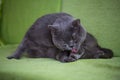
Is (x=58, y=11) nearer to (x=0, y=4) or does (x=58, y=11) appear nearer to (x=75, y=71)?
(x=0, y=4)

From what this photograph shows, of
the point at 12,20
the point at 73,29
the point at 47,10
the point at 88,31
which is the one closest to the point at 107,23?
the point at 88,31

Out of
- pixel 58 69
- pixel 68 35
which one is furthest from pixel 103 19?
pixel 58 69

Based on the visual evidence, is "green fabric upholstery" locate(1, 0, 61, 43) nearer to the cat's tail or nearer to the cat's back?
the cat's back

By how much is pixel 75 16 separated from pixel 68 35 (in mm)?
319

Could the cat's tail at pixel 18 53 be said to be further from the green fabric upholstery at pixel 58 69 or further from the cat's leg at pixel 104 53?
the cat's leg at pixel 104 53

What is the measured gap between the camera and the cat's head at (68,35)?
63.6 inches

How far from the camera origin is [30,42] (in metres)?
1.74

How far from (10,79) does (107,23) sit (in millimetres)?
844

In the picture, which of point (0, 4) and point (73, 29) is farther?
point (0, 4)

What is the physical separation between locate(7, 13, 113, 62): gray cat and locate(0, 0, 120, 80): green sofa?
60 mm

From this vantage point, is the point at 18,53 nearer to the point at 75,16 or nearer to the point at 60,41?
the point at 60,41

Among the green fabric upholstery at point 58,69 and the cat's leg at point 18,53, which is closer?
the green fabric upholstery at point 58,69

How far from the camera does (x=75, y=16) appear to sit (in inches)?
75.0

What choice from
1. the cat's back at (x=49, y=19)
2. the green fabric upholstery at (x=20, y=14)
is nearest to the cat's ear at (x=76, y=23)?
the cat's back at (x=49, y=19)
